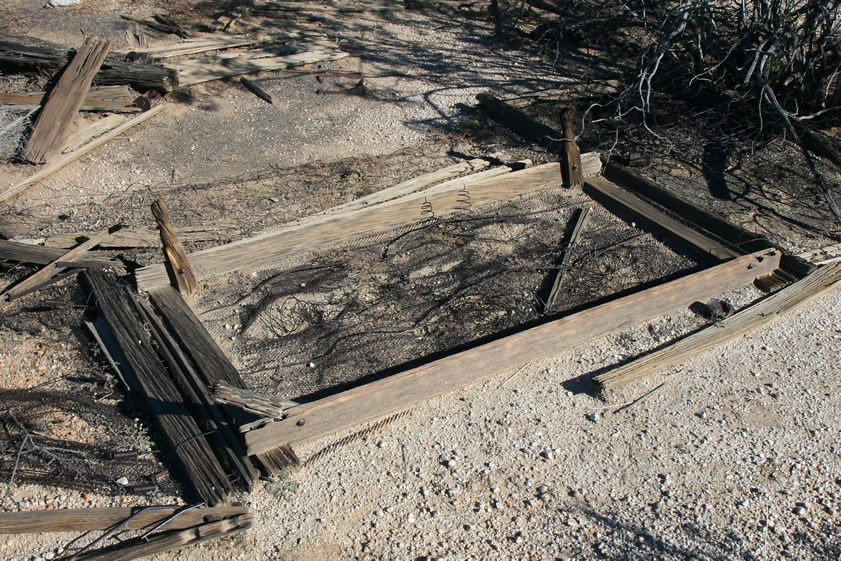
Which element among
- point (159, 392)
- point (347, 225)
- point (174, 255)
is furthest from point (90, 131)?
point (159, 392)

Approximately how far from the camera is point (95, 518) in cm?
365

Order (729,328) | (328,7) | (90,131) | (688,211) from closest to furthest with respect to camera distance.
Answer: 1. (729,328)
2. (688,211)
3. (90,131)
4. (328,7)

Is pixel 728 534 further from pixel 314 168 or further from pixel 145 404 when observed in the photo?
pixel 314 168

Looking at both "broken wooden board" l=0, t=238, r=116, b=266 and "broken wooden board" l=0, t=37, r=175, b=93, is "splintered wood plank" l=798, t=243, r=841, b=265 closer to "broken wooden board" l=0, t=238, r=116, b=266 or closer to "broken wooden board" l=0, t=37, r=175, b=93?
"broken wooden board" l=0, t=238, r=116, b=266

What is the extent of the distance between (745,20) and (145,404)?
6347 millimetres

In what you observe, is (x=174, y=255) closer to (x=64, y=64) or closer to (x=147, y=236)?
(x=147, y=236)

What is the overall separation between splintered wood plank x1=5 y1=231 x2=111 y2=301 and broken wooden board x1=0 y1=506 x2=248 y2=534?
2114mm

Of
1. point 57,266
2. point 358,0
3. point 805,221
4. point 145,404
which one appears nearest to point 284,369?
point 145,404

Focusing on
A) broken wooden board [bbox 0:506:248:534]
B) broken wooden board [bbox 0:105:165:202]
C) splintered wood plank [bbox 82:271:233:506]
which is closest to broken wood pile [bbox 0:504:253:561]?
broken wooden board [bbox 0:506:248:534]

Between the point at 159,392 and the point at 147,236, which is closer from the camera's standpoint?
the point at 159,392

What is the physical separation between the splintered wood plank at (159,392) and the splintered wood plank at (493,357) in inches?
10.6

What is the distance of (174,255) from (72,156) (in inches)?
105

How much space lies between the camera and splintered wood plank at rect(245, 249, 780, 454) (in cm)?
411

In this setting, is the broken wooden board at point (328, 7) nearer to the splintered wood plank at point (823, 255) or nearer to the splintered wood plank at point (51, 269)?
the splintered wood plank at point (51, 269)
